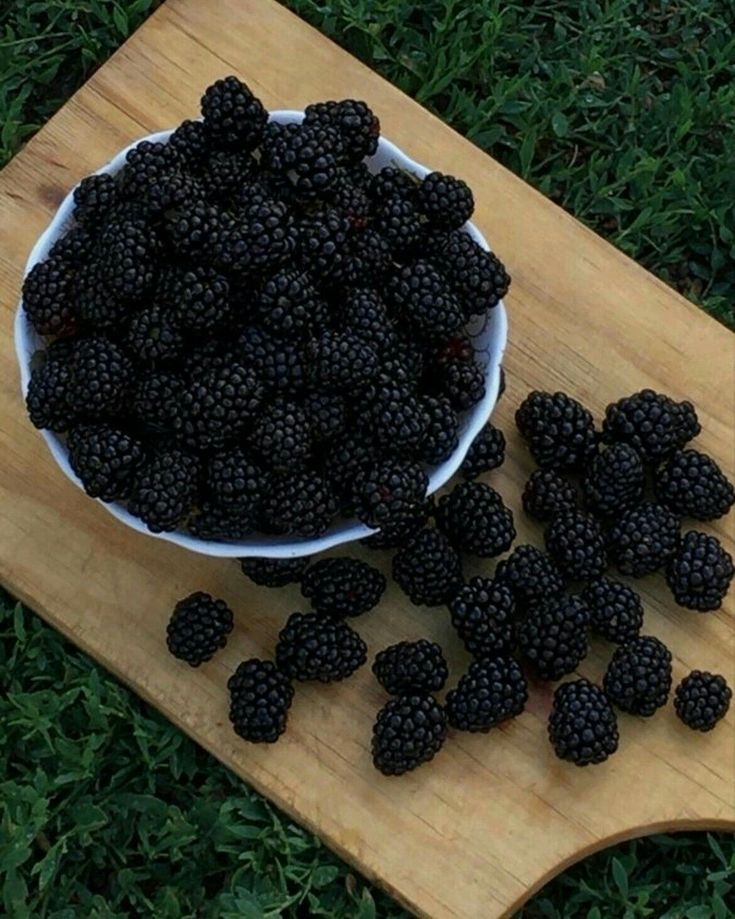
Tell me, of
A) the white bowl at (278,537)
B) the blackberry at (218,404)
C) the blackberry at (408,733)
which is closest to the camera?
the blackberry at (218,404)

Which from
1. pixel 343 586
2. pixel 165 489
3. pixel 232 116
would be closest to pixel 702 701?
pixel 343 586

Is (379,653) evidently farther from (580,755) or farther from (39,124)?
(39,124)

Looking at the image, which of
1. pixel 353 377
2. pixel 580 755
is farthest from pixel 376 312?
pixel 580 755

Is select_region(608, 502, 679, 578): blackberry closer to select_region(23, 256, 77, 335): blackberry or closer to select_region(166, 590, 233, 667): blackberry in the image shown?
select_region(166, 590, 233, 667): blackberry

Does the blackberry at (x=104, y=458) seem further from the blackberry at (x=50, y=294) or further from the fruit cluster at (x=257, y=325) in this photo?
the blackberry at (x=50, y=294)

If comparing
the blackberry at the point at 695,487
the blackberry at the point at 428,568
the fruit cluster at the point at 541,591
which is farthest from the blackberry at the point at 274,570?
the blackberry at the point at 695,487

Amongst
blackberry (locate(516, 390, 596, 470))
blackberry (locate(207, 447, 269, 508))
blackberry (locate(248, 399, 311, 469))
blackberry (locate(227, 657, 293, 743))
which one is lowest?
blackberry (locate(227, 657, 293, 743))

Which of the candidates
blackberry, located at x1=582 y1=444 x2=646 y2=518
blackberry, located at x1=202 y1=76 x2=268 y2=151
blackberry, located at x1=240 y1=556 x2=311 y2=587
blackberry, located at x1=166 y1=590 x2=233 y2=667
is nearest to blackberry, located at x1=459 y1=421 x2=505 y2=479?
blackberry, located at x1=582 y1=444 x2=646 y2=518

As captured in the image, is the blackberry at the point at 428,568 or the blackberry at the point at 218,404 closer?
the blackberry at the point at 218,404
